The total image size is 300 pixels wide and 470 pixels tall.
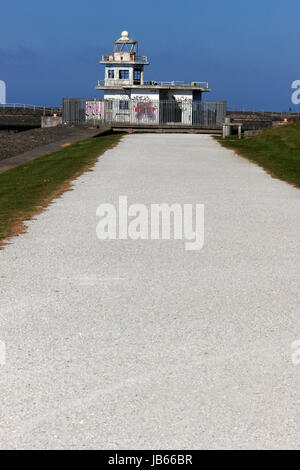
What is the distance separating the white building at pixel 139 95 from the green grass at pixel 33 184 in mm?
33833

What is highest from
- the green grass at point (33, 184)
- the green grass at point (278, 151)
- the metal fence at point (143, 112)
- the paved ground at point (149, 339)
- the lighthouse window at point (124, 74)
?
the lighthouse window at point (124, 74)

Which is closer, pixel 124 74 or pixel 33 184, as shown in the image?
pixel 33 184

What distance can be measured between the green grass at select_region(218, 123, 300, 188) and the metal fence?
20.6 m

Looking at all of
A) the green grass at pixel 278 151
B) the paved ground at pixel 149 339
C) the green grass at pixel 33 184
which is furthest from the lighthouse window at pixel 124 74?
the paved ground at pixel 149 339

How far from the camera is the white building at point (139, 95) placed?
5791 centimetres

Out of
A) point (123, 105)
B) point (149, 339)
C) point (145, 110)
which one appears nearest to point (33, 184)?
point (149, 339)

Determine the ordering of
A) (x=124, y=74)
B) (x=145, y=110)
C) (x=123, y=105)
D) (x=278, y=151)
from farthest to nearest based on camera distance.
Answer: (x=124, y=74) → (x=123, y=105) → (x=145, y=110) → (x=278, y=151)

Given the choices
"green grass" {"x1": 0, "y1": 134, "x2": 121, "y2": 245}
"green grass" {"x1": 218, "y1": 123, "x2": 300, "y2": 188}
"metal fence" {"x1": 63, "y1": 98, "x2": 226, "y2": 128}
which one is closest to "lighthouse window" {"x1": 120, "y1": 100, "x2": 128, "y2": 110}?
"metal fence" {"x1": 63, "y1": 98, "x2": 226, "y2": 128}

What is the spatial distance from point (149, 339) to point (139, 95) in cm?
5727

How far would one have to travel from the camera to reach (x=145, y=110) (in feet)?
190

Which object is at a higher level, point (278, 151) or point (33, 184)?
point (278, 151)

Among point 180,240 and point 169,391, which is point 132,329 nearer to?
point 169,391

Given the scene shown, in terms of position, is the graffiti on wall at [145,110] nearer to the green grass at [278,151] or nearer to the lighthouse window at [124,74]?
the lighthouse window at [124,74]

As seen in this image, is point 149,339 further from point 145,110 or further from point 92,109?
point 145,110
